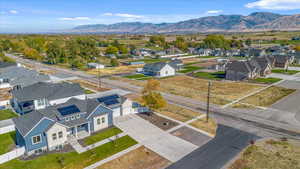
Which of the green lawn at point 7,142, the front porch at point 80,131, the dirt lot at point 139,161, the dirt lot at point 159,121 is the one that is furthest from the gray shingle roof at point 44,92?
the dirt lot at point 139,161

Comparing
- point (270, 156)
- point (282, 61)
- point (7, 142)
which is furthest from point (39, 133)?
point (282, 61)

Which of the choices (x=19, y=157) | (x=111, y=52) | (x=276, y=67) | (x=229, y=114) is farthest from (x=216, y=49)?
(x=19, y=157)

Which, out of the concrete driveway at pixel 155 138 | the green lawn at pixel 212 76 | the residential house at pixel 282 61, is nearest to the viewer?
the concrete driveway at pixel 155 138

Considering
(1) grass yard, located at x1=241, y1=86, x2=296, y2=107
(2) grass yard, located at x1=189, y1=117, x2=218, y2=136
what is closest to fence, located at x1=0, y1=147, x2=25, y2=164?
(2) grass yard, located at x1=189, y1=117, x2=218, y2=136

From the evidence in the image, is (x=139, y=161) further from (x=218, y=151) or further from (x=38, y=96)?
(x=38, y=96)

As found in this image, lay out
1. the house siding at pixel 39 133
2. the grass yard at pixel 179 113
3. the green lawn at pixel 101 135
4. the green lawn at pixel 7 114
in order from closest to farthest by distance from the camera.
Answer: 1. the house siding at pixel 39 133
2. the green lawn at pixel 101 135
3. the grass yard at pixel 179 113
4. the green lawn at pixel 7 114

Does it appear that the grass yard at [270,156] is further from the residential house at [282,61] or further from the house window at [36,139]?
the residential house at [282,61]
